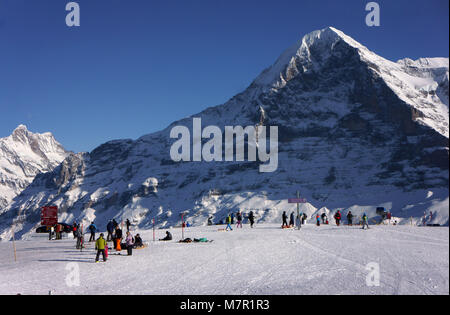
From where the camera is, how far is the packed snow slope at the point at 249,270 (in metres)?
15.0

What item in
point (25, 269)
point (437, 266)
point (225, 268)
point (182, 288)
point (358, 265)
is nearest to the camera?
point (182, 288)

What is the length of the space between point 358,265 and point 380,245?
8.10m

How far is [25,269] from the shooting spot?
74.5 ft

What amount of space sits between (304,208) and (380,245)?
17081 cm

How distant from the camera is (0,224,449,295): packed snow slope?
1501cm

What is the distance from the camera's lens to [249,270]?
19172 millimetres
